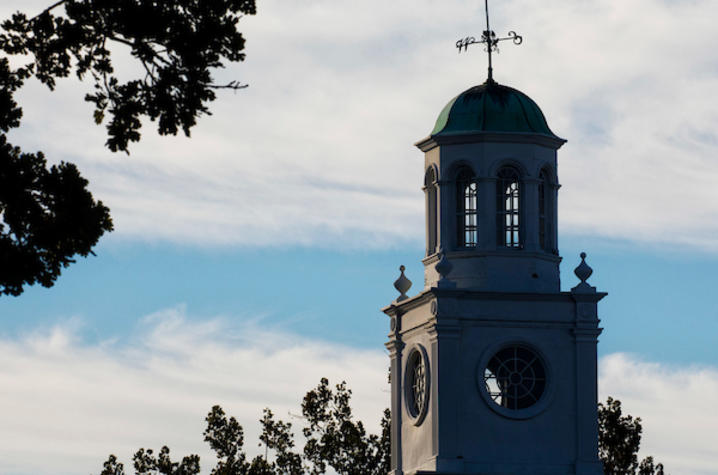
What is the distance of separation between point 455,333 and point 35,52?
24.6 metres

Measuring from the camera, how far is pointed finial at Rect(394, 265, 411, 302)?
5966 centimetres

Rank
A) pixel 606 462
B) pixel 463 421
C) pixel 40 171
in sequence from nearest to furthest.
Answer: pixel 40 171 < pixel 463 421 < pixel 606 462

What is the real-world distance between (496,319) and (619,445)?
46.5 ft

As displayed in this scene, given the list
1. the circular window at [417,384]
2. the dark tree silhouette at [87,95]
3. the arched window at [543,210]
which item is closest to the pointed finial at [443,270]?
the circular window at [417,384]

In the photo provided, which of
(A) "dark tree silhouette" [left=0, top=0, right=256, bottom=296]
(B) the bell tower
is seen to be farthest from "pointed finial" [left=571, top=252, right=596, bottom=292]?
(A) "dark tree silhouette" [left=0, top=0, right=256, bottom=296]

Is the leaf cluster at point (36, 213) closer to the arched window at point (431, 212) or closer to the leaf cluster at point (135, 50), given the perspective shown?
the leaf cluster at point (135, 50)

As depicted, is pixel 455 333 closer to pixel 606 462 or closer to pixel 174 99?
pixel 606 462

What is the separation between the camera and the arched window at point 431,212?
2324 inches

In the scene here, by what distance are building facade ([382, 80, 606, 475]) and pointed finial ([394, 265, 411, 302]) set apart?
49cm

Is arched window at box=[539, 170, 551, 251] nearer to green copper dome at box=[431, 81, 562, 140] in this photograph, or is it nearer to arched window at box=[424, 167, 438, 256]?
green copper dome at box=[431, 81, 562, 140]

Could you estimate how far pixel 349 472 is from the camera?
7075 centimetres

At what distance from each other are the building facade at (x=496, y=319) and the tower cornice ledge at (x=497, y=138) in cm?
2

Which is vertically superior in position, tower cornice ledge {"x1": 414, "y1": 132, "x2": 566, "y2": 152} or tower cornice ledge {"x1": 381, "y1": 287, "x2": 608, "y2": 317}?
tower cornice ledge {"x1": 414, "y1": 132, "x2": 566, "y2": 152}

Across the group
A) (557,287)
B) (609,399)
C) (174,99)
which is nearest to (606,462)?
(609,399)
